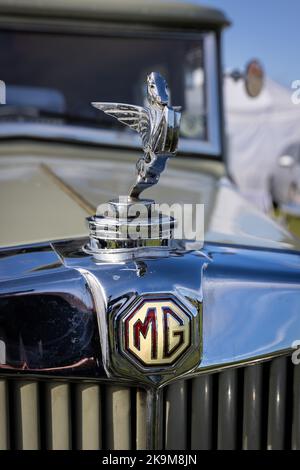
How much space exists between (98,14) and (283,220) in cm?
103

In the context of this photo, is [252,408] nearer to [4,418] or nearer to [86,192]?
[4,418]

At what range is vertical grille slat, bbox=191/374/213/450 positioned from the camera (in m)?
0.97

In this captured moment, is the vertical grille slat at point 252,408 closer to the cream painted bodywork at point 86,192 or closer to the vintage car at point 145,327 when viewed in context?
the vintage car at point 145,327

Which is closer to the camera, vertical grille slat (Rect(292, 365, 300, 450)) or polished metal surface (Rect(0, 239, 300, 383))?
polished metal surface (Rect(0, 239, 300, 383))

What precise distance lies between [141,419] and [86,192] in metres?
0.63

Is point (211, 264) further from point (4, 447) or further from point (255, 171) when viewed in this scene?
point (255, 171)

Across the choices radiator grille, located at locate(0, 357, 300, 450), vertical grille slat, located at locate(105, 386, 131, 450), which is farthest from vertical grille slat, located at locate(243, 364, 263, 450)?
vertical grille slat, located at locate(105, 386, 131, 450)

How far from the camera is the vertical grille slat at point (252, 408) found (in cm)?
99

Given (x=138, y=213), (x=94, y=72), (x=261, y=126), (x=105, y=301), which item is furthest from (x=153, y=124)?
(x=261, y=126)

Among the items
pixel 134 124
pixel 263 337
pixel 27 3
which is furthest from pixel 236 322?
pixel 27 3

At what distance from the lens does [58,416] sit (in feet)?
3.09

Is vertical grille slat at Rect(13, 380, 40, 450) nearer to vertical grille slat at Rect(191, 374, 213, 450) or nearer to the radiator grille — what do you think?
the radiator grille

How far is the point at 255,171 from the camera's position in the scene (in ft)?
28.9

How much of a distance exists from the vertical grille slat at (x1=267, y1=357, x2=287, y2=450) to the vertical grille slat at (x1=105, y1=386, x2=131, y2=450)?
27cm
